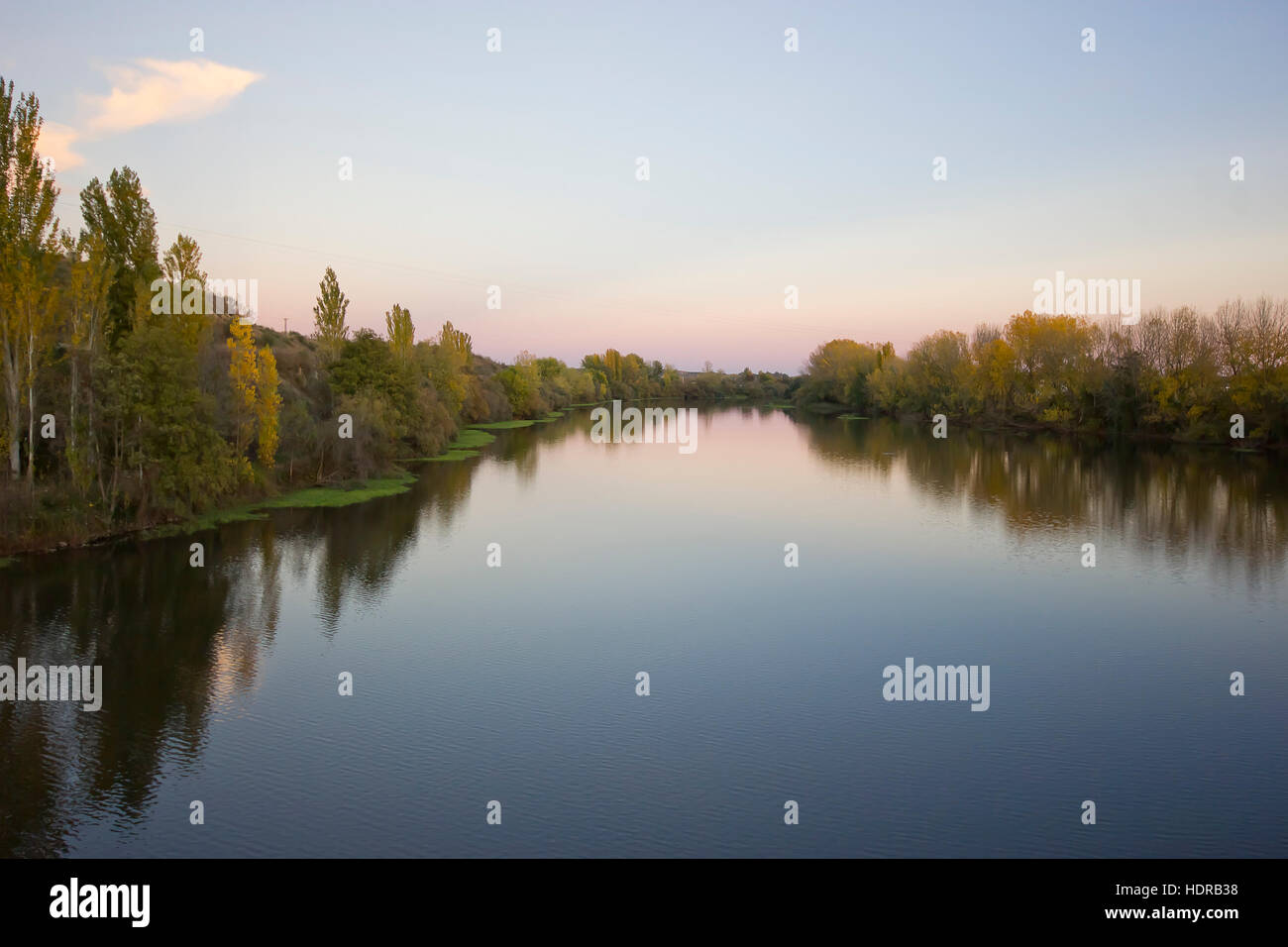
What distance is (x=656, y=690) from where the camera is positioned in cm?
1309

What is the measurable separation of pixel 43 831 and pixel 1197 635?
57.1 ft

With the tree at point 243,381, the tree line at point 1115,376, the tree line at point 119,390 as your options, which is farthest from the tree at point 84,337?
the tree line at point 1115,376

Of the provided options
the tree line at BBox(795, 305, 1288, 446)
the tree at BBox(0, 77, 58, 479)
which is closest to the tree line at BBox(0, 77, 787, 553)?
the tree at BBox(0, 77, 58, 479)

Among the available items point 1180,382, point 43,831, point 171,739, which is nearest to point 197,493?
point 171,739

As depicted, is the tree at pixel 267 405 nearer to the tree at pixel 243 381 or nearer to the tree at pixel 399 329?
the tree at pixel 243 381

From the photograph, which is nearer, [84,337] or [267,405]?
[84,337]

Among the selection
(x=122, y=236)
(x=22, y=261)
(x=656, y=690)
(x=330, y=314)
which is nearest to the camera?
(x=656, y=690)

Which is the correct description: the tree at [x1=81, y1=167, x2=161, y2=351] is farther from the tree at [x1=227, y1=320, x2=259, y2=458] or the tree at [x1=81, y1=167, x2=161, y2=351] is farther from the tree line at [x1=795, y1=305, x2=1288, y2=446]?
the tree line at [x1=795, y1=305, x2=1288, y2=446]

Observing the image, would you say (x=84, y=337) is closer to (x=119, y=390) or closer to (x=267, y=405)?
(x=119, y=390)

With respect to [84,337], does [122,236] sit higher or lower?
higher

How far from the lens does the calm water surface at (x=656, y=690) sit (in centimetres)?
912

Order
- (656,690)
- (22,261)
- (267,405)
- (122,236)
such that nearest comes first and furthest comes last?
(656,690)
(22,261)
(122,236)
(267,405)

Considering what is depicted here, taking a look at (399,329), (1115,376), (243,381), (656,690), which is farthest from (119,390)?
(1115,376)
